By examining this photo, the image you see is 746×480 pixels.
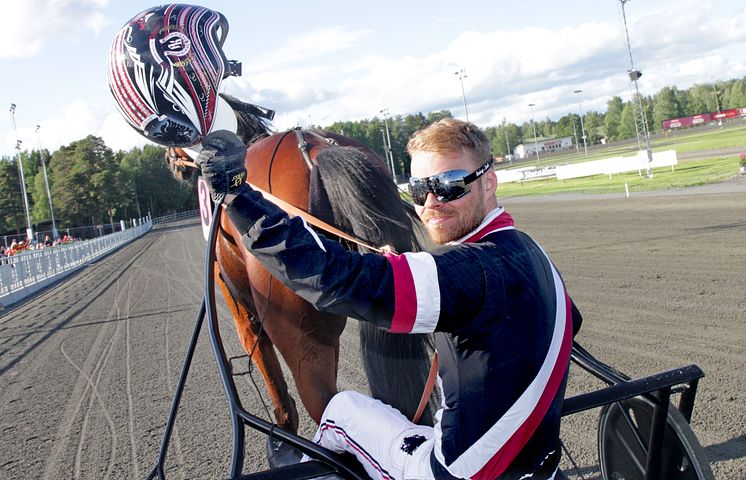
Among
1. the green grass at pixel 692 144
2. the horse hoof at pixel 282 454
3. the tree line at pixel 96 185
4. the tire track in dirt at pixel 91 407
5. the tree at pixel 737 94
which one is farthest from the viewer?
the tree at pixel 737 94

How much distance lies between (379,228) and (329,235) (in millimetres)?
219

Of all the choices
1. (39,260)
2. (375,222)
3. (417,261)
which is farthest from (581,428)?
(39,260)

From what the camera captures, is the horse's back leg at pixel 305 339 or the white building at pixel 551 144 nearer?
the horse's back leg at pixel 305 339

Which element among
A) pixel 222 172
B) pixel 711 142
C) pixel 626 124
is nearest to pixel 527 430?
pixel 222 172

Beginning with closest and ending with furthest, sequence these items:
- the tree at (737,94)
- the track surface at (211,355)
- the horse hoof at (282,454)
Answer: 1. the horse hoof at (282,454)
2. the track surface at (211,355)
3. the tree at (737,94)

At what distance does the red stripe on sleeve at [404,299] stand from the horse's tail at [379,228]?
916 millimetres

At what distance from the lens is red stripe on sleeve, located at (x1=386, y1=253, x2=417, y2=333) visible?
4.68 ft

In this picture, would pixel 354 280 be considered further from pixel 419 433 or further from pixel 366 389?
pixel 366 389

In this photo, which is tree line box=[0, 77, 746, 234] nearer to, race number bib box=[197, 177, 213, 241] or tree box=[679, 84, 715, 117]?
race number bib box=[197, 177, 213, 241]

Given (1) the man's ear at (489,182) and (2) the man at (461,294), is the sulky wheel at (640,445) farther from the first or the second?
(1) the man's ear at (489,182)

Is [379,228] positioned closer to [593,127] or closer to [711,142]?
[711,142]

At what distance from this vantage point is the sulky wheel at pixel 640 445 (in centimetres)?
192

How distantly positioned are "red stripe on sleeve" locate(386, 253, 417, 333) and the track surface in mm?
2179

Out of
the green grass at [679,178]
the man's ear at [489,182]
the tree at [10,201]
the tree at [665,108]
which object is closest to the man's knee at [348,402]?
the man's ear at [489,182]
